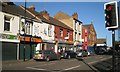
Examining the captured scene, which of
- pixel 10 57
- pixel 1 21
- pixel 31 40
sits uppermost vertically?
pixel 1 21

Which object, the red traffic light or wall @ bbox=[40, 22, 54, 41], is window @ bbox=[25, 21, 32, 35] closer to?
wall @ bbox=[40, 22, 54, 41]

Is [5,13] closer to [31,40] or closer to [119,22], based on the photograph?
[31,40]

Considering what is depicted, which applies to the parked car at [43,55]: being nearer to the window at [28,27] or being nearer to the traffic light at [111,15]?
the window at [28,27]

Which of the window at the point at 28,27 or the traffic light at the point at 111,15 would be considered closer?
the traffic light at the point at 111,15

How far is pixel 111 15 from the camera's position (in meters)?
7.89

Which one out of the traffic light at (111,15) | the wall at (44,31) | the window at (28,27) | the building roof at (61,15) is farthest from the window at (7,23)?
the building roof at (61,15)

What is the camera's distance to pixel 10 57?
94.1ft

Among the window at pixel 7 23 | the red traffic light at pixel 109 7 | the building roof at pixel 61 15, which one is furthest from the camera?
the building roof at pixel 61 15

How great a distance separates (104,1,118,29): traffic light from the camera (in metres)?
7.81

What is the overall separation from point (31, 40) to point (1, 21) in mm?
6856

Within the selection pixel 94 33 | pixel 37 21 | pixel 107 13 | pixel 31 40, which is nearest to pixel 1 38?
pixel 31 40

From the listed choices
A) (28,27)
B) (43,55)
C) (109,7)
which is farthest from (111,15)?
(28,27)

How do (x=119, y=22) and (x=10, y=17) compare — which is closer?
(x=119, y=22)

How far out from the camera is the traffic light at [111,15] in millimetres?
7807
